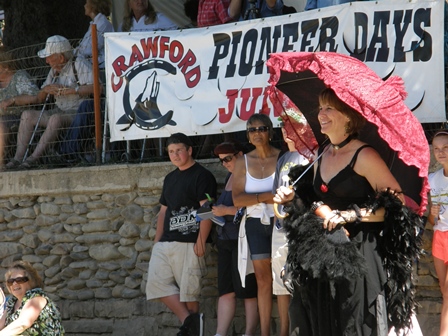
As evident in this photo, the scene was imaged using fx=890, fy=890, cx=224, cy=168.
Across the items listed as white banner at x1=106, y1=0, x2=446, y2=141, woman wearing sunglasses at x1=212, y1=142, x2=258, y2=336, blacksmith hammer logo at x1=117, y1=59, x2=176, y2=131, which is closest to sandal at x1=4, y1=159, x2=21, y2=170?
white banner at x1=106, y1=0, x2=446, y2=141

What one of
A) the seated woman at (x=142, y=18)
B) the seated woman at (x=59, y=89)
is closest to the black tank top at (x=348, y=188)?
the seated woman at (x=59, y=89)

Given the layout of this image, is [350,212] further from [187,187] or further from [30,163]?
[30,163]

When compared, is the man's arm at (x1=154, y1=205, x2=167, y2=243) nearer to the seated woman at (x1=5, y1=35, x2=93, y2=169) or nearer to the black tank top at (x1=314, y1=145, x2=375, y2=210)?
the seated woman at (x1=5, y1=35, x2=93, y2=169)

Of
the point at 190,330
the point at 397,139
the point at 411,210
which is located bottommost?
the point at 190,330

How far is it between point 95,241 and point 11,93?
2.14 metres

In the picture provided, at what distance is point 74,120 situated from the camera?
30.9 feet

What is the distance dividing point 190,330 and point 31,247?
98.5 inches

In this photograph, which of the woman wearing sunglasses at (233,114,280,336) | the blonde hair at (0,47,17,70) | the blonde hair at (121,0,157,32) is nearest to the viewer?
the woman wearing sunglasses at (233,114,280,336)

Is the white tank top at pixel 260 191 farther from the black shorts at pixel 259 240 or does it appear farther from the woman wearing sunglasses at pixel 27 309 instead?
the woman wearing sunglasses at pixel 27 309

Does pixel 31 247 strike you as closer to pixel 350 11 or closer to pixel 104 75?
pixel 104 75

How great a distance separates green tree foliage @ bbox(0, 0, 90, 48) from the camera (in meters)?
11.9

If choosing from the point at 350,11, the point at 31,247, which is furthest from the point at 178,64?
the point at 31,247

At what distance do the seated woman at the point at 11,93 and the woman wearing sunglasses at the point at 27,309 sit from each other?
3.12m

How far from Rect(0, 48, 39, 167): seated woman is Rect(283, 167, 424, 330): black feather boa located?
555cm
